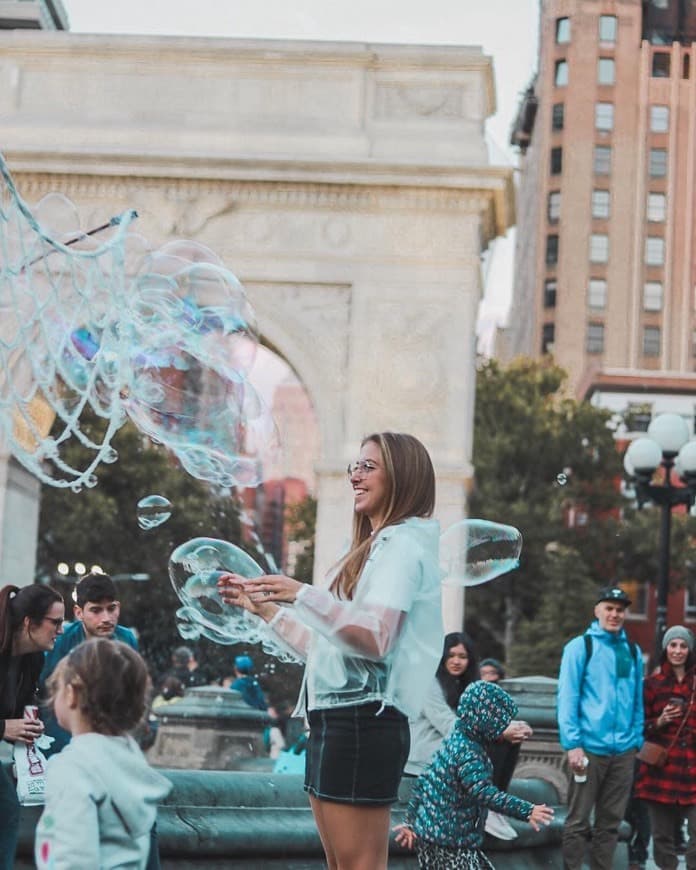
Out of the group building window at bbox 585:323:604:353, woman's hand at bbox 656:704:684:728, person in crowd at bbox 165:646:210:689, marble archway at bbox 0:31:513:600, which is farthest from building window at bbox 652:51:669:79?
woman's hand at bbox 656:704:684:728

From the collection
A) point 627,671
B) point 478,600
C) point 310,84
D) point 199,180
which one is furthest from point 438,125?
point 478,600

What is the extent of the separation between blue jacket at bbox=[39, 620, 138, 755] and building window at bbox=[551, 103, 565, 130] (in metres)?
72.6

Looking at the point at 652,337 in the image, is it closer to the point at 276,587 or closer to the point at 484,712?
the point at 484,712

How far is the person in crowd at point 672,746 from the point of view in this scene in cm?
966

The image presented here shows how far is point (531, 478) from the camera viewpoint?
41.2 meters

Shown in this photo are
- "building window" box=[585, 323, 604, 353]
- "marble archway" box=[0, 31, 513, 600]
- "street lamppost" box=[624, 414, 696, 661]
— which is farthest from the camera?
"building window" box=[585, 323, 604, 353]

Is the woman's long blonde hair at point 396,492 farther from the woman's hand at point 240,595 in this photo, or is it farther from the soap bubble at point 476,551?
the soap bubble at point 476,551

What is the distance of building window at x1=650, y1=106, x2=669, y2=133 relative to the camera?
252ft

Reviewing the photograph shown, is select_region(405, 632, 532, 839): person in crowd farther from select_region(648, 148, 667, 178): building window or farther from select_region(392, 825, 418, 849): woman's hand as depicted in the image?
select_region(648, 148, 667, 178): building window

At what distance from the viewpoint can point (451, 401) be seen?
2092cm

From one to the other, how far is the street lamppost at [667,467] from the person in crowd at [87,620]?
9.33 m

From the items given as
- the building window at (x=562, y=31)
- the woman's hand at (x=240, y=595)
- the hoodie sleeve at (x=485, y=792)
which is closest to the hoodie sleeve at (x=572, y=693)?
the hoodie sleeve at (x=485, y=792)

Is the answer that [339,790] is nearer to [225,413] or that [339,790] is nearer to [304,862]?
[304,862]

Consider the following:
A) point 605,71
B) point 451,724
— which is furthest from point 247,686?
point 605,71
